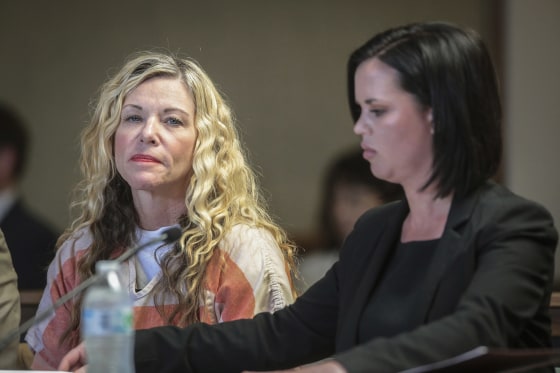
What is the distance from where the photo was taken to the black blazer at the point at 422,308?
1909 mm

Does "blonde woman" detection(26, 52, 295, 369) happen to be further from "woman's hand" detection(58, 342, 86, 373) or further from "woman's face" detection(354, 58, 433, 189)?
"woman's face" detection(354, 58, 433, 189)

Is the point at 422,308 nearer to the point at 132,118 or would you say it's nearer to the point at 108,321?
the point at 108,321

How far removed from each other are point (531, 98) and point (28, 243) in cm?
193

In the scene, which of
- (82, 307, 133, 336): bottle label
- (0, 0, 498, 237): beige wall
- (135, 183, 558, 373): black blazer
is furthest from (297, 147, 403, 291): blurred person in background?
(82, 307, 133, 336): bottle label

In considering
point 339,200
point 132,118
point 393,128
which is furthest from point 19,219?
point 393,128

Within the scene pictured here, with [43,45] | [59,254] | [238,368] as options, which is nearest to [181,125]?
[59,254]

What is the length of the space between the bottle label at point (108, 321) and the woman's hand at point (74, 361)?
54 centimetres

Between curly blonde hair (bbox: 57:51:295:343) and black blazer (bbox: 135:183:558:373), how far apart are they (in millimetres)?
468

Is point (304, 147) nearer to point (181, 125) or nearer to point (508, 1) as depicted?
point (508, 1)

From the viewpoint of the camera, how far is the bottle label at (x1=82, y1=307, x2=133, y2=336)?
1840mm

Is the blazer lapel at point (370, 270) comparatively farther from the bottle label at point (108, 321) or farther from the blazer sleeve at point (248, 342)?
the bottle label at point (108, 321)

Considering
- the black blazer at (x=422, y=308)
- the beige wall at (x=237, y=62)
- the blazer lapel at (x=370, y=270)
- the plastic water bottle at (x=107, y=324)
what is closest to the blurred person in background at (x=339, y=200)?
the beige wall at (x=237, y=62)

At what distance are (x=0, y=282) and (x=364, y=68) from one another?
1.26 m

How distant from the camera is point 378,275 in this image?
2.24 m
